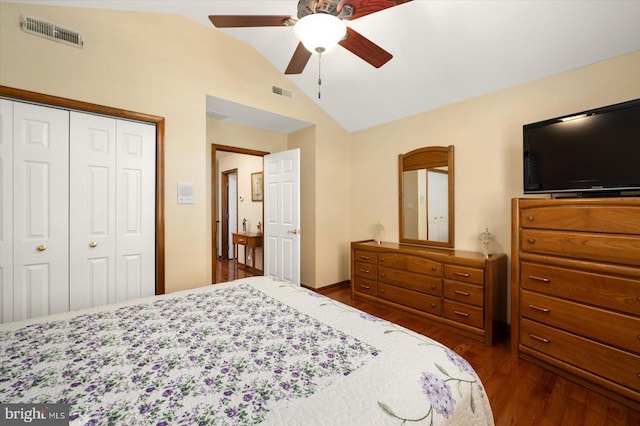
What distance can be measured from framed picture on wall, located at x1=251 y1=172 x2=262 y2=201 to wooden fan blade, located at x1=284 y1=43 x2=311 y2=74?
119 inches

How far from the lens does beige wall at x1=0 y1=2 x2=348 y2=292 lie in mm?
1979

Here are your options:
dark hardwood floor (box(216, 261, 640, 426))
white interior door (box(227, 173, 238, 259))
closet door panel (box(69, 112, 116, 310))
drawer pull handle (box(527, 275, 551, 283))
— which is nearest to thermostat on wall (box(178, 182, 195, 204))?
closet door panel (box(69, 112, 116, 310))

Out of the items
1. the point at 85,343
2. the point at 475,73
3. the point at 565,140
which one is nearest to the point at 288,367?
the point at 85,343

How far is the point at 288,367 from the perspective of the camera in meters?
0.98

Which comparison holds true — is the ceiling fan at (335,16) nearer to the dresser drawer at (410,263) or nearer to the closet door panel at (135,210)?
the closet door panel at (135,210)

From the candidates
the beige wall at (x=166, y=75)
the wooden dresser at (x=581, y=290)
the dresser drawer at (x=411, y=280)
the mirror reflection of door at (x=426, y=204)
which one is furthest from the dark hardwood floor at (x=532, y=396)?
the beige wall at (x=166, y=75)

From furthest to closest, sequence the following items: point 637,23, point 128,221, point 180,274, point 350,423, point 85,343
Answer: point 180,274 → point 128,221 → point 637,23 → point 85,343 → point 350,423

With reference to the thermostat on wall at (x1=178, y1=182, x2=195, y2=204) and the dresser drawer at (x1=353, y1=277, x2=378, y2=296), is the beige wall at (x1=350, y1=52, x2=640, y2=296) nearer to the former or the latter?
the dresser drawer at (x1=353, y1=277, x2=378, y2=296)

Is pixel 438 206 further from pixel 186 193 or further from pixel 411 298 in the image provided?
pixel 186 193

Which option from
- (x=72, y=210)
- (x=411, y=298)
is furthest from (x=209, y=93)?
(x=411, y=298)

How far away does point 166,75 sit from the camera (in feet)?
8.31

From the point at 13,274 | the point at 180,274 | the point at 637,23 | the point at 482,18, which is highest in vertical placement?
the point at 482,18

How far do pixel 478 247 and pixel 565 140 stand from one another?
4.16 feet

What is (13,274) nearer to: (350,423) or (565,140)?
(350,423)
